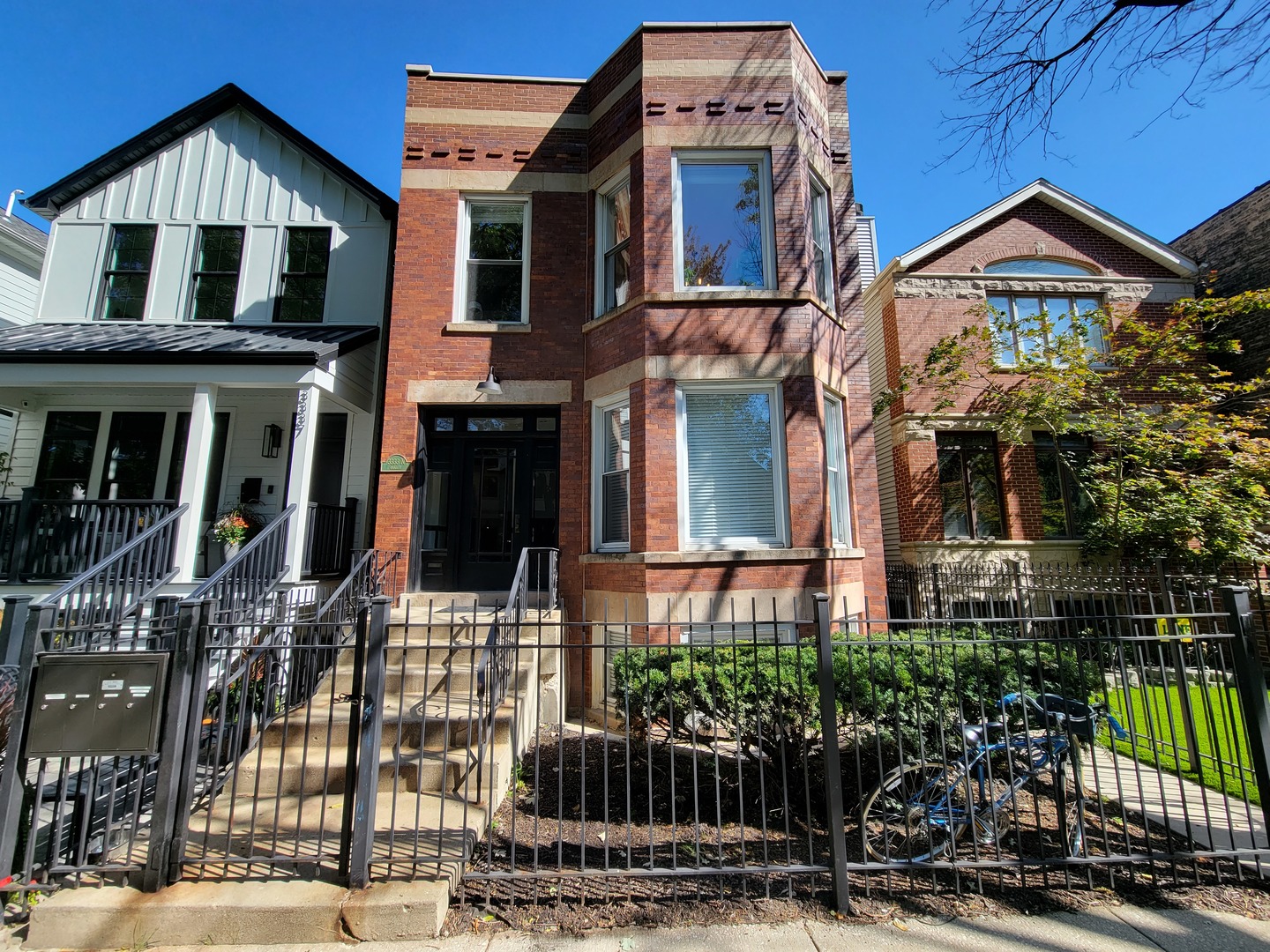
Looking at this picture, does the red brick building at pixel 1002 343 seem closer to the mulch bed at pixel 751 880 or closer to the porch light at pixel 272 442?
the mulch bed at pixel 751 880

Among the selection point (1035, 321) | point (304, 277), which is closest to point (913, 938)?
point (304, 277)

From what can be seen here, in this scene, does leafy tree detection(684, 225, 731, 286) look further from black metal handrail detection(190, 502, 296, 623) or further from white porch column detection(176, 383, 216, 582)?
white porch column detection(176, 383, 216, 582)

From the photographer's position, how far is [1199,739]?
21.4 ft

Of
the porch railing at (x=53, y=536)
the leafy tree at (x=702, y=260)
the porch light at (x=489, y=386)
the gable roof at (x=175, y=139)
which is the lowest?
the porch railing at (x=53, y=536)

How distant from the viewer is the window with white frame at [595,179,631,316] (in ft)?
28.7

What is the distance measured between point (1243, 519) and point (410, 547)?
1442cm

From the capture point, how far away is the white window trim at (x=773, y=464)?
7.39 m

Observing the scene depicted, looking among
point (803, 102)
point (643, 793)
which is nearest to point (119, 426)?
point (643, 793)

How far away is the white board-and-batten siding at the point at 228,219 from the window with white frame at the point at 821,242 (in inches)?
287

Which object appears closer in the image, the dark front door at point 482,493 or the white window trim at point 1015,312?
the dark front door at point 482,493

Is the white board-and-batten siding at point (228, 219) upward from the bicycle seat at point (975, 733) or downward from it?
upward

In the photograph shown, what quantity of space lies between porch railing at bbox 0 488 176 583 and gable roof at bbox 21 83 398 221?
6.19m

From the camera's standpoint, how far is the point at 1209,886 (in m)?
3.70

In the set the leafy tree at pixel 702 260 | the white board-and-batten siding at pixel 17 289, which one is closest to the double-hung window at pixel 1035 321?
the leafy tree at pixel 702 260
